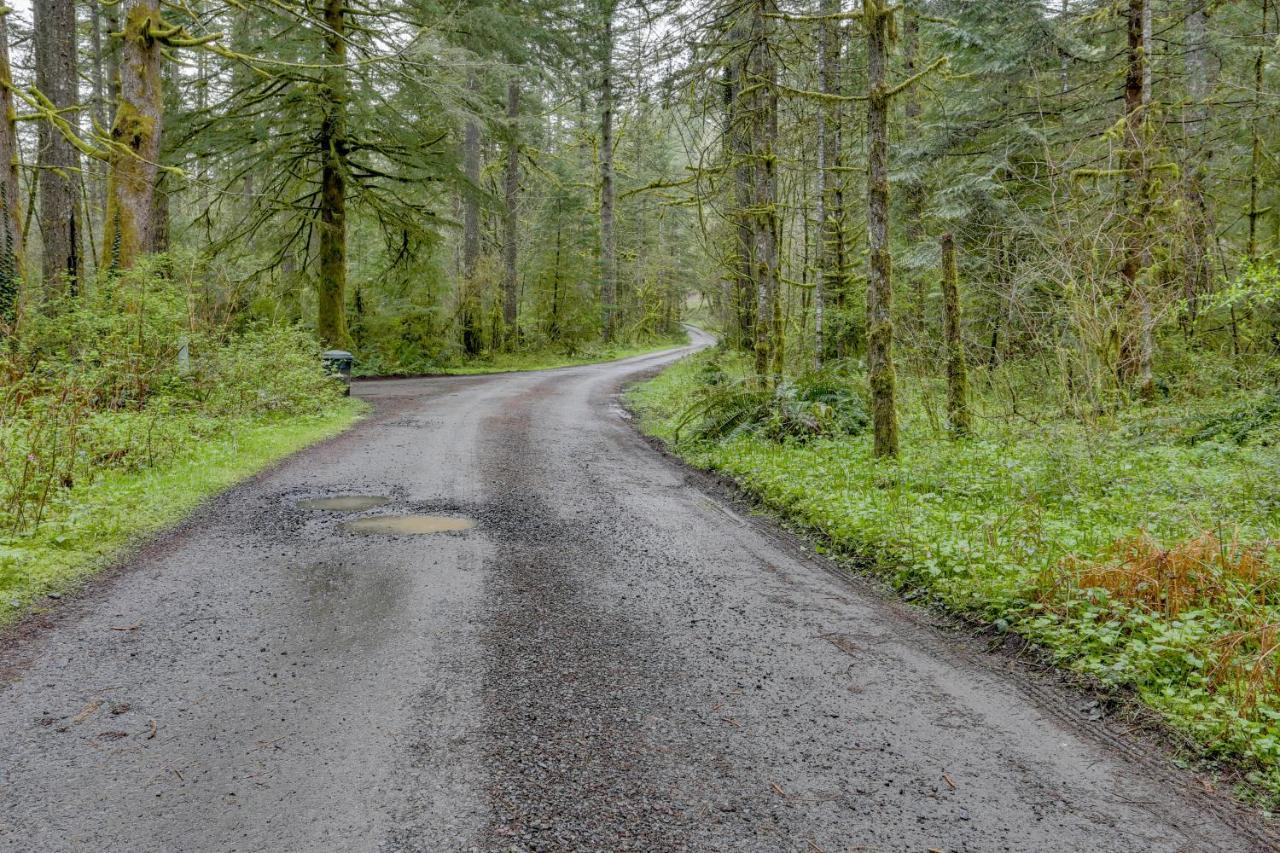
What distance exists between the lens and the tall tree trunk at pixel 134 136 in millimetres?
10953

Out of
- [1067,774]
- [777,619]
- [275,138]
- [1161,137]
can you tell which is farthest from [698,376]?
[1067,774]

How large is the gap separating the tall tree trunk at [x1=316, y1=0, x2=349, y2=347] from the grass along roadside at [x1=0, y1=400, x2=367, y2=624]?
8.57m

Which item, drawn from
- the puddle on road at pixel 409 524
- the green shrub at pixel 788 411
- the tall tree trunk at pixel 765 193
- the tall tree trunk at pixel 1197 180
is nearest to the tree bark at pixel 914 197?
the tall tree trunk at pixel 1197 180

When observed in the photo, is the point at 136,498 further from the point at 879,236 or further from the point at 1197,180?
the point at 1197,180

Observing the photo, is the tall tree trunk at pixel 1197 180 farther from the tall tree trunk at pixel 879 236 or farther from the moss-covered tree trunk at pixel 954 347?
the tall tree trunk at pixel 879 236

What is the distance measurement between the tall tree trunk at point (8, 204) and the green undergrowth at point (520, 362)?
10.5 meters

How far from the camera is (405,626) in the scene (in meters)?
4.23

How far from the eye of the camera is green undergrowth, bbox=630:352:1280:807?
Answer: 11.4ft

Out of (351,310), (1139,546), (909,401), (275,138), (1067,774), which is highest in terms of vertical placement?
(275,138)

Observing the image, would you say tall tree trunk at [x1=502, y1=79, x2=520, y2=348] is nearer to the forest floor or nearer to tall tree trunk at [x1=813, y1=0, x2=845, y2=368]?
tall tree trunk at [x1=813, y1=0, x2=845, y2=368]

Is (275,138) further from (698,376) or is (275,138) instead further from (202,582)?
(202,582)

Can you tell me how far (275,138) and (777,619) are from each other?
17.0 m

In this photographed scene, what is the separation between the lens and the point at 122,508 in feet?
20.3

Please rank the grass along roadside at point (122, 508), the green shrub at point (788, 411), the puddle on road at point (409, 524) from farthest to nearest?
the green shrub at point (788, 411) < the puddle on road at point (409, 524) < the grass along roadside at point (122, 508)
